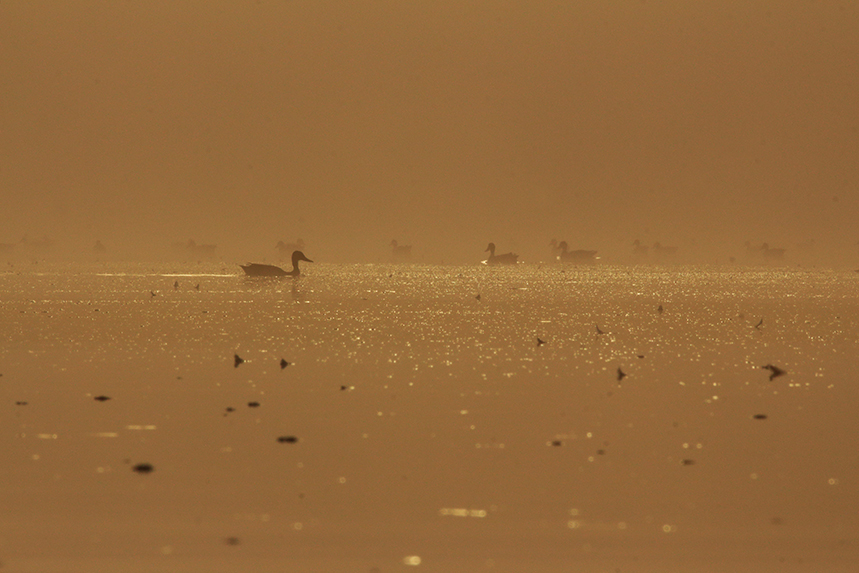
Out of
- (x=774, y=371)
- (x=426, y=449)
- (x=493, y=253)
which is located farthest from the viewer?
(x=493, y=253)

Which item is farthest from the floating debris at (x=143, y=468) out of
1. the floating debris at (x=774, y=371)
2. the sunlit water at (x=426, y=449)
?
the floating debris at (x=774, y=371)

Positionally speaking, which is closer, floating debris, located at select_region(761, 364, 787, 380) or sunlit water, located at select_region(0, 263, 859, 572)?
sunlit water, located at select_region(0, 263, 859, 572)

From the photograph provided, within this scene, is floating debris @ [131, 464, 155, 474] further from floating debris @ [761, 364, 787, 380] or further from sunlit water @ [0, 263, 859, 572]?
floating debris @ [761, 364, 787, 380]

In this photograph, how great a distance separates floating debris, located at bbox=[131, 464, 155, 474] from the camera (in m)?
10.8

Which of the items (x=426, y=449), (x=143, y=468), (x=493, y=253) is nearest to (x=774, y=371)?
(x=426, y=449)

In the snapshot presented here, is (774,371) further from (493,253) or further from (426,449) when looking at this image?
(493,253)

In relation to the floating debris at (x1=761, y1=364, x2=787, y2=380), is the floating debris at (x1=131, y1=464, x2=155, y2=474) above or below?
below

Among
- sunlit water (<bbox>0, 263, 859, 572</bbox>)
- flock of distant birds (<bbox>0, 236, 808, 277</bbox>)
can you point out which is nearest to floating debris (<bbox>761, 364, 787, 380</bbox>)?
sunlit water (<bbox>0, 263, 859, 572</bbox>)

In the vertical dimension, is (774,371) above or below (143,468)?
above

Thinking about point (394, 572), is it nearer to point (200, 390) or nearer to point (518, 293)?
point (200, 390)

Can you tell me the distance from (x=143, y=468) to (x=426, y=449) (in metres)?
2.87

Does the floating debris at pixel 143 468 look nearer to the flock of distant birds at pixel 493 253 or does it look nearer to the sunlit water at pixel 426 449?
the sunlit water at pixel 426 449

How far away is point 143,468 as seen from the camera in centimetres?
1084

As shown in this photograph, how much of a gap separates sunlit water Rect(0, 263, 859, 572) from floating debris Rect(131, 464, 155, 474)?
8 cm
